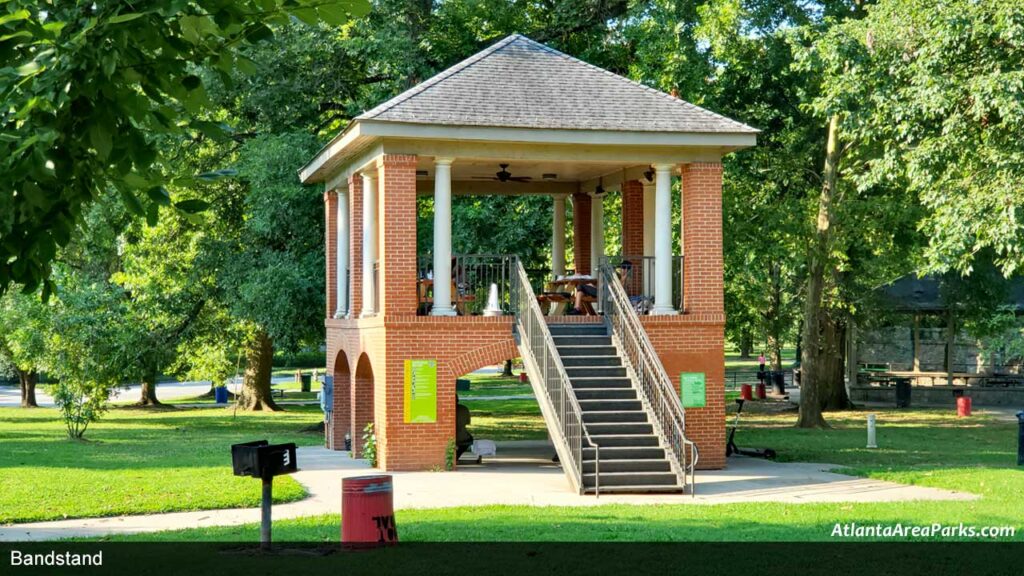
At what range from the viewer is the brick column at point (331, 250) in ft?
92.4

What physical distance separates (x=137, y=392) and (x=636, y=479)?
4848 cm

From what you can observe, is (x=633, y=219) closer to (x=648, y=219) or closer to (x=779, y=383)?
(x=648, y=219)

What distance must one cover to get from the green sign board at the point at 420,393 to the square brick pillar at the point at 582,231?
7762mm

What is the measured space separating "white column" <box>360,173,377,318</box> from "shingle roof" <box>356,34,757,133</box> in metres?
2.23

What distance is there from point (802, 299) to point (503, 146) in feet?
63.4

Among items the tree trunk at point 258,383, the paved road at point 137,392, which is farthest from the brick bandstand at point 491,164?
the paved road at point 137,392

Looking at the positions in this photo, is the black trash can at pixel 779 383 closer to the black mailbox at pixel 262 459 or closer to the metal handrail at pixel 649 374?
the metal handrail at pixel 649 374

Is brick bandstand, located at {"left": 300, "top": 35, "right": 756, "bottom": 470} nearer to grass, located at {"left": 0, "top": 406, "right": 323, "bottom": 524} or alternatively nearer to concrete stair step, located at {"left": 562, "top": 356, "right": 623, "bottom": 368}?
concrete stair step, located at {"left": 562, "top": 356, "right": 623, "bottom": 368}

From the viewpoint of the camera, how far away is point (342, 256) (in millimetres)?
27203

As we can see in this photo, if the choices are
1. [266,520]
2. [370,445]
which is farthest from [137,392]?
[266,520]

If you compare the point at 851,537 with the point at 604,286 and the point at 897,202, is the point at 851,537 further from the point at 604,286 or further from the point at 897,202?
the point at 897,202

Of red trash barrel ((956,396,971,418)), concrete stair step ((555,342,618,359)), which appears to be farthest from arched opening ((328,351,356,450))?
red trash barrel ((956,396,971,418))

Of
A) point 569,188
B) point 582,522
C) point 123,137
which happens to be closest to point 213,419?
point 569,188

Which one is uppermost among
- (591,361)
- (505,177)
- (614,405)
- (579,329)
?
(505,177)
